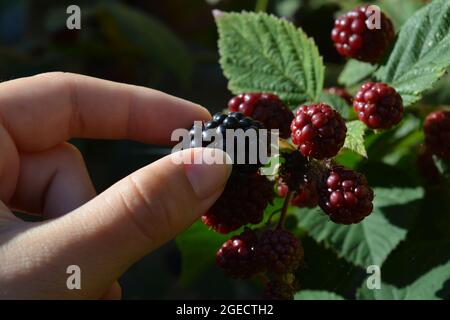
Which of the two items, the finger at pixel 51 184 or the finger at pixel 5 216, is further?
the finger at pixel 51 184

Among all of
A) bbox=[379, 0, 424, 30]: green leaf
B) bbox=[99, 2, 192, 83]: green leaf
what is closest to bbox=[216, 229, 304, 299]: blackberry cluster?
bbox=[379, 0, 424, 30]: green leaf

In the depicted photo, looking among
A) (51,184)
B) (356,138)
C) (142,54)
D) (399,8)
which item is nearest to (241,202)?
(356,138)

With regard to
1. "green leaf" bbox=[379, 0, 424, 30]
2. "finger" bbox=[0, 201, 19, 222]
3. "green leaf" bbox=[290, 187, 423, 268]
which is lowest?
"green leaf" bbox=[290, 187, 423, 268]

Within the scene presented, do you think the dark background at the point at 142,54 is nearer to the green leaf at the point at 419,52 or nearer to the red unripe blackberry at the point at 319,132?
the green leaf at the point at 419,52

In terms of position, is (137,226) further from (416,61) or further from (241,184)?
(416,61)

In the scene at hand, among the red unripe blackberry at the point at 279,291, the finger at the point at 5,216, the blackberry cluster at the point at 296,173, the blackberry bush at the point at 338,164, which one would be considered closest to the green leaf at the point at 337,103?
the blackberry bush at the point at 338,164

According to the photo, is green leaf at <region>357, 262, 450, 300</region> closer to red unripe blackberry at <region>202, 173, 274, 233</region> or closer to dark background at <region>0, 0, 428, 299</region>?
red unripe blackberry at <region>202, 173, 274, 233</region>

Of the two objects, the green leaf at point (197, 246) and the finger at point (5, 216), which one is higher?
the finger at point (5, 216)
